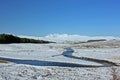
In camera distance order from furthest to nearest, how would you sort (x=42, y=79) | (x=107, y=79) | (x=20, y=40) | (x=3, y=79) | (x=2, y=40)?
(x=20, y=40) → (x=2, y=40) → (x=107, y=79) → (x=42, y=79) → (x=3, y=79)

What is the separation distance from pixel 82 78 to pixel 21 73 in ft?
19.6

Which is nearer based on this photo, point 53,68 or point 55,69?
point 55,69

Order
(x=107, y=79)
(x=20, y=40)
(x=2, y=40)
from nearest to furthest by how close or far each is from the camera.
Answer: (x=107, y=79) → (x=2, y=40) → (x=20, y=40)

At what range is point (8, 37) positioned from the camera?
149 metres

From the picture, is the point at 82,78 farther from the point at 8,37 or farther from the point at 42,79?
the point at 8,37

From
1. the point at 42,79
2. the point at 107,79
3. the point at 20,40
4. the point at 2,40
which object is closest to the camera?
the point at 42,79

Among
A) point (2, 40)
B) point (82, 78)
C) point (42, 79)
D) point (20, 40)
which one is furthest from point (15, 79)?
point (20, 40)

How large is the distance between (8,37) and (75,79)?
129226mm

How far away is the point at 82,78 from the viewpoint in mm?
24469

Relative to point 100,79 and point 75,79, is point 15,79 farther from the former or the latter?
point 100,79

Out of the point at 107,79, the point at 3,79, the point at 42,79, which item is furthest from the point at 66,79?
the point at 3,79

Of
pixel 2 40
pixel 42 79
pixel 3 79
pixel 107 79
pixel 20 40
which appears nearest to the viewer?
pixel 3 79

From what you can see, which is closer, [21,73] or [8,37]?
[21,73]

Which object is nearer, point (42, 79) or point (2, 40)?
point (42, 79)
